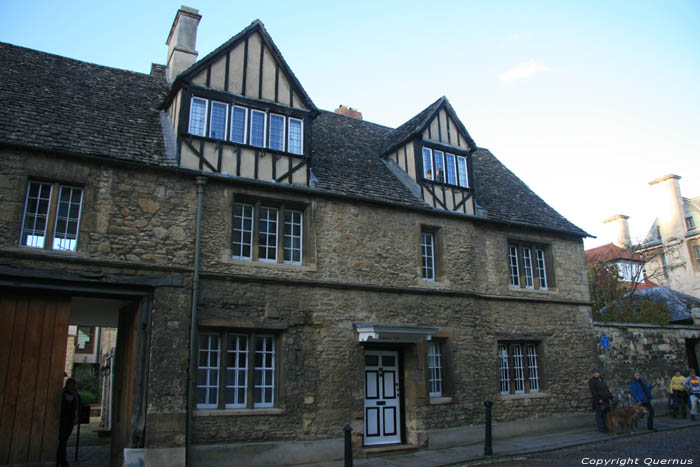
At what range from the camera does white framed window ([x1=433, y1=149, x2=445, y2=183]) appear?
44.8 feet

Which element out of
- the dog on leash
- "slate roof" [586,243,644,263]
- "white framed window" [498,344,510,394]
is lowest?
the dog on leash

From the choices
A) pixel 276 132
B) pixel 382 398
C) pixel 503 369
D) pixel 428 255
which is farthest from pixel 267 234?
pixel 503 369

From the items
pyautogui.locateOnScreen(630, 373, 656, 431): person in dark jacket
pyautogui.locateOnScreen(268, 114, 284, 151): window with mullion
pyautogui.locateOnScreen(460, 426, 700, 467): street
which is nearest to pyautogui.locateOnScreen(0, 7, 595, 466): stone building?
pyautogui.locateOnScreen(268, 114, 284, 151): window with mullion

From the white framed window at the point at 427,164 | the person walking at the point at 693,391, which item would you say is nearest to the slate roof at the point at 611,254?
the person walking at the point at 693,391

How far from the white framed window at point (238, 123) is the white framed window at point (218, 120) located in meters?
0.17

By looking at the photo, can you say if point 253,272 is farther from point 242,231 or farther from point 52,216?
point 52,216

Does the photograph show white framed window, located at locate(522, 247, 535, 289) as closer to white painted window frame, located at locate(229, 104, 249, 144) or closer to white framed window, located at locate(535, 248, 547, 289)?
white framed window, located at locate(535, 248, 547, 289)

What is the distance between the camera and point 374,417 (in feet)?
37.6

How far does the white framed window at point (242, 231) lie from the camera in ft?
34.6

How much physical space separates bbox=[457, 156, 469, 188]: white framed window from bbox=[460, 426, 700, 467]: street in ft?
22.6

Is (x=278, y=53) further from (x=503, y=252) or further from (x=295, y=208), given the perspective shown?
(x=503, y=252)

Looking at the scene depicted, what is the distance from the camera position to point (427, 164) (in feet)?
45.1

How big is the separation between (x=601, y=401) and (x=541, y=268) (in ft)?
12.4

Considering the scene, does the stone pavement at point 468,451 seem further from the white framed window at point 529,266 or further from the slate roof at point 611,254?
the slate roof at point 611,254
